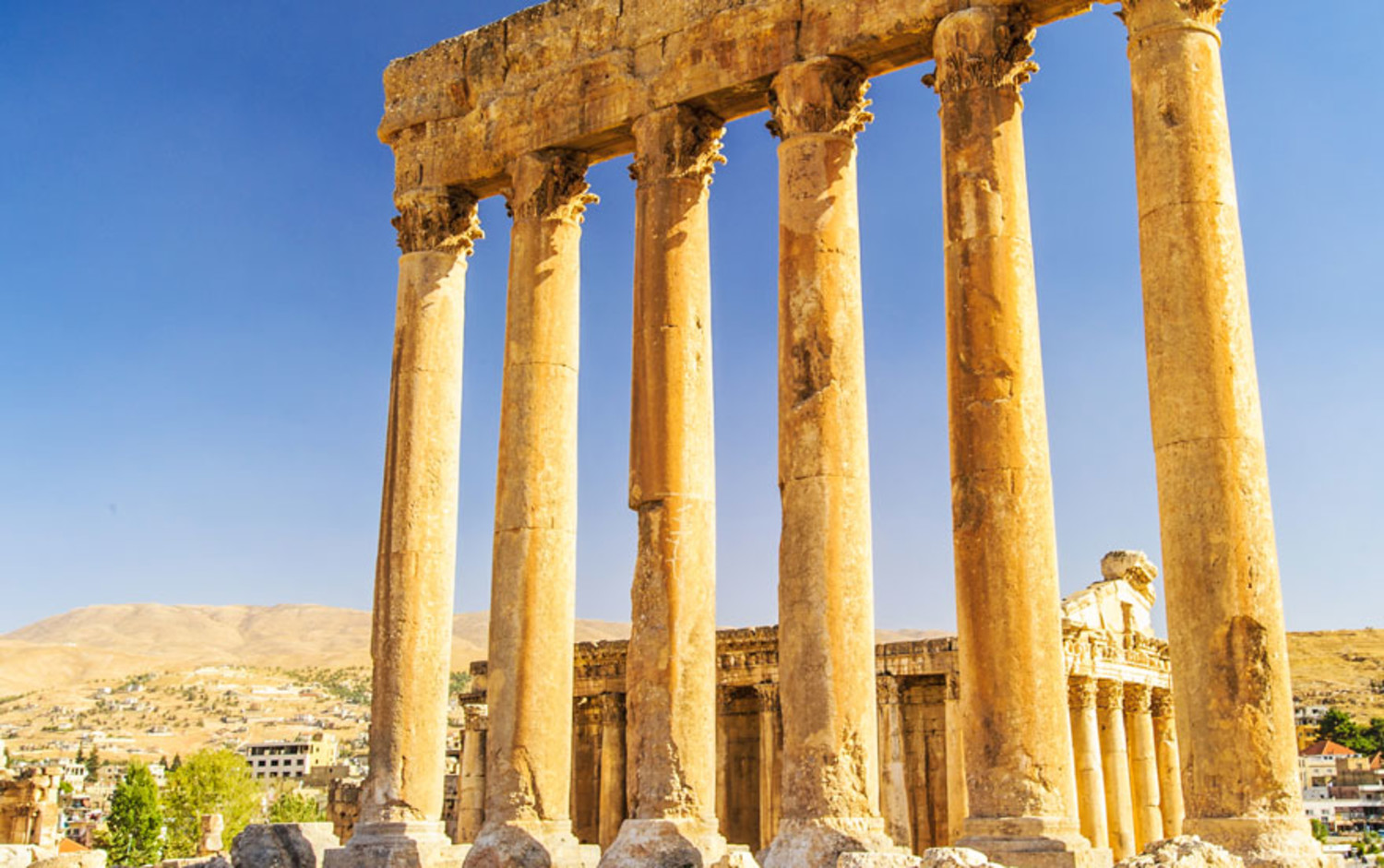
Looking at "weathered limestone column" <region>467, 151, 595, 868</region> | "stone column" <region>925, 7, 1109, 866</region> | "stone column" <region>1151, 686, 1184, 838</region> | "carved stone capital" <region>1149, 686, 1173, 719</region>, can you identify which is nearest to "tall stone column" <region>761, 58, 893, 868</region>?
"stone column" <region>925, 7, 1109, 866</region>

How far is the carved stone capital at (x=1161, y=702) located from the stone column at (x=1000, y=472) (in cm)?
2152

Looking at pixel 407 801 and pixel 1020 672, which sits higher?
pixel 1020 672

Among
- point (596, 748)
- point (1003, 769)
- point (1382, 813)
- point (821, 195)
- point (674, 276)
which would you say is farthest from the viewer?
point (1382, 813)

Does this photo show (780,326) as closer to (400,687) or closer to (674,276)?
(674,276)

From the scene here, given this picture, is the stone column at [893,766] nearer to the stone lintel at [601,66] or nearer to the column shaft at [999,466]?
the column shaft at [999,466]

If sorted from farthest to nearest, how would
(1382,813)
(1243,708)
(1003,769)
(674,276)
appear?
(1382,813)
(674,276)
(1003,769)
(1243,708)

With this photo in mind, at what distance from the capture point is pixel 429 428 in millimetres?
23219

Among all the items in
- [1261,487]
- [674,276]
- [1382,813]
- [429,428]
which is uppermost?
[674,276]

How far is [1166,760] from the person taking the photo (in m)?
36.5

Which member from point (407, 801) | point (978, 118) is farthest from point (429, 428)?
point (978, 118)

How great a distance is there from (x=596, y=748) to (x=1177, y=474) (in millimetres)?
23365

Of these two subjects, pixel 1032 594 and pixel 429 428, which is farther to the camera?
pixel 429 428

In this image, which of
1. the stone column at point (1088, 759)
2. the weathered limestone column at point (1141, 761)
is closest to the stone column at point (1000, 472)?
the stone column at point (1088, 759)

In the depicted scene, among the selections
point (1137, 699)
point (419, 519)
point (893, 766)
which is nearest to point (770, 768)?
point (893, 766)
